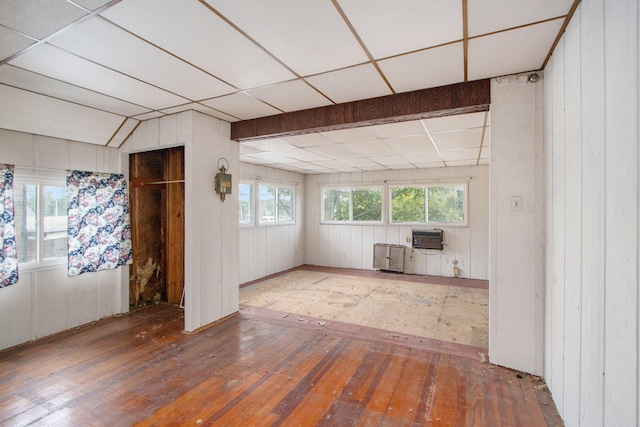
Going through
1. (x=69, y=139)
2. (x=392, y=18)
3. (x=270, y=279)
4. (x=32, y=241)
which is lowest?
(x=270, y=279)

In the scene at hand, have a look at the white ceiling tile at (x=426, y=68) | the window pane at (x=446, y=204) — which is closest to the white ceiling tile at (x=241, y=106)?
the white ceiling tile at (x=426, y=68)

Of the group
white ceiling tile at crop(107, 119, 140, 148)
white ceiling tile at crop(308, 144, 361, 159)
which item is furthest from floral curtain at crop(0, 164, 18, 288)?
white ceiling tile at crop(308, 144, 361, 159)

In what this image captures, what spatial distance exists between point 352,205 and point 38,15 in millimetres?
6378

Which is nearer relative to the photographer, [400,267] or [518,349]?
[518,349]

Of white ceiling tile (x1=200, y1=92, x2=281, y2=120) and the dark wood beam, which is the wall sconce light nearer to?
the dark wood beam

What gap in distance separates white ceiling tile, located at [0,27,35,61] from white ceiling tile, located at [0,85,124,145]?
817 mm

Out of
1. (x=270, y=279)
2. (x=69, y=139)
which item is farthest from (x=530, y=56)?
(x=270, y=279)

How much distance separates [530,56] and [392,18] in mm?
1206

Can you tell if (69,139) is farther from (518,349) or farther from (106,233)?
(518,349)

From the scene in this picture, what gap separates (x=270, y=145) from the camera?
4.47 metres

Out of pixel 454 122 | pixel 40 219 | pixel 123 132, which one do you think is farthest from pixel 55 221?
pixel 454 122

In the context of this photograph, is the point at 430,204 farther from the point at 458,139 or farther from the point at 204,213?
the point at 204,213

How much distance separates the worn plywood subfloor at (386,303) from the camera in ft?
11.7

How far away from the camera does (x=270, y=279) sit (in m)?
6.18
